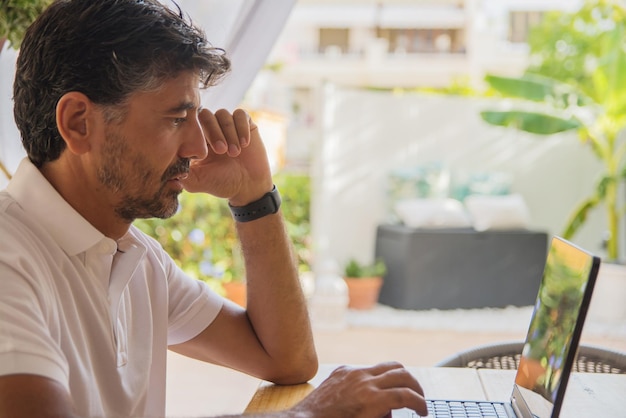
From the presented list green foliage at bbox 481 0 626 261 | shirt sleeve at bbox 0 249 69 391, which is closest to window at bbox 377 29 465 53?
green foliage at bbox 481 0 626 261

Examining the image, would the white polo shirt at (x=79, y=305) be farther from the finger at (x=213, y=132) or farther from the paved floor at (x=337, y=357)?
the paved floor at (x=337, y=357)

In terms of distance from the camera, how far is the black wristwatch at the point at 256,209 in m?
1.66

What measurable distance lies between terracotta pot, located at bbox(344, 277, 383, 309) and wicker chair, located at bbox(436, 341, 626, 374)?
14.2 feet

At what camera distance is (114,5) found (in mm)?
1260

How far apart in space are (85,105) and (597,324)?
545cm

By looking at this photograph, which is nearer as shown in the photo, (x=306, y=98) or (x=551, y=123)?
(x=551, y=123)

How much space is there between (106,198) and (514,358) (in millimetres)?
1095

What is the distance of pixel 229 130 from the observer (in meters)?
1.63

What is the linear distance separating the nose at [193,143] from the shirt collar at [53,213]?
0.21 metres

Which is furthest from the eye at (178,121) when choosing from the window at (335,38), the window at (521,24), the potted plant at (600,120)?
the window at (521,24)

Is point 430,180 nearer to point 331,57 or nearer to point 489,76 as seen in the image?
point 489,76

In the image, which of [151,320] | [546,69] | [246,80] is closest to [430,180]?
[246,80]

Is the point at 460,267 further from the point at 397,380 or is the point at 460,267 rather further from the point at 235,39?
the point at 397,380

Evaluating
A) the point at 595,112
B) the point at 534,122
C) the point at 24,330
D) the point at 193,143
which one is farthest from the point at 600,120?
the point at 24,330
